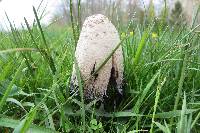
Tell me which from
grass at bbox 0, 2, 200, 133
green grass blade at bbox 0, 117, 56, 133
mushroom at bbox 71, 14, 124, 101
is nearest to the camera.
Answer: green grass blade at bbox 0, 117, 56, 133

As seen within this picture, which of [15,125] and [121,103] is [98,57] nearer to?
[121,103]

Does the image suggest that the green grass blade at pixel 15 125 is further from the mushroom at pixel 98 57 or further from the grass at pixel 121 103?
the mushroom at pixel 98 57

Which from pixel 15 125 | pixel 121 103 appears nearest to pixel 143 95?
pixel 121 103

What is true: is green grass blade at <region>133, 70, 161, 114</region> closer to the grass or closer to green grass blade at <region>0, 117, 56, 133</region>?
the grass

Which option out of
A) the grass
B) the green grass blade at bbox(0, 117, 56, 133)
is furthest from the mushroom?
the green grass blade at bbox(0, 117, 56, 133)

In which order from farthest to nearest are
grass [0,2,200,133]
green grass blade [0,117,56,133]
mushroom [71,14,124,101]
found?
mushroom [71,14,124,101] → grass [0,2,200,133] → green grass blade [0,117,56,133]

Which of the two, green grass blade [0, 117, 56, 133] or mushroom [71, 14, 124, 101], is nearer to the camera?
green grass blade [0, 117, 56, 133]

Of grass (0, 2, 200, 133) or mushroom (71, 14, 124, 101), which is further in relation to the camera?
mushroom (71, 14, 124, 101)

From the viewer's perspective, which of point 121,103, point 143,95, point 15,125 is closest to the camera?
point 15,125

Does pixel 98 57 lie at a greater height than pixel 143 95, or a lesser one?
greater

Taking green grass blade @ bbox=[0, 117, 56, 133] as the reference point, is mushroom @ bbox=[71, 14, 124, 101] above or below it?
above
